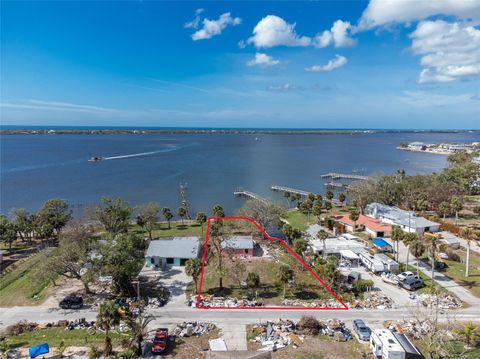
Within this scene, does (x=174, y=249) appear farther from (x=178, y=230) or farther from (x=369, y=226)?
(x=369, y=226)

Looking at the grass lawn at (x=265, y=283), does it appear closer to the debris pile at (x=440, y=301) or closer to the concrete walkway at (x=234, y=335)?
the concrete walkway at (x=234, y=335)

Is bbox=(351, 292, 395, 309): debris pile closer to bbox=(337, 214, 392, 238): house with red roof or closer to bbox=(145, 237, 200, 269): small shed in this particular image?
bbox=(337, 214, 392, 238): house with red roof

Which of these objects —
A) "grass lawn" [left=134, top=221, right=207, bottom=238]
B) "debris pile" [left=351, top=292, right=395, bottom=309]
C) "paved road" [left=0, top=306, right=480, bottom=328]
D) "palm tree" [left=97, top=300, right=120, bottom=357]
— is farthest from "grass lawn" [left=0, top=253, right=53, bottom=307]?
"debris pile" [left=351, top=292, right=395, bottom=309]

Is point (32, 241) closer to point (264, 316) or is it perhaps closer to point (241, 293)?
point (241, 293)

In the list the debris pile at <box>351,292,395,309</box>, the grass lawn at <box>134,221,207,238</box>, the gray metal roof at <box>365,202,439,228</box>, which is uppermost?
the gray metal roof at <box>365,202,439,228</box>

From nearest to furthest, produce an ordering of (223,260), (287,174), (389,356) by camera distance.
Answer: (389,356)
(223,260)
(287,174)

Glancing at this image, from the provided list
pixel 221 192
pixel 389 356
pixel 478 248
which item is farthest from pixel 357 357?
pixel 221 192
